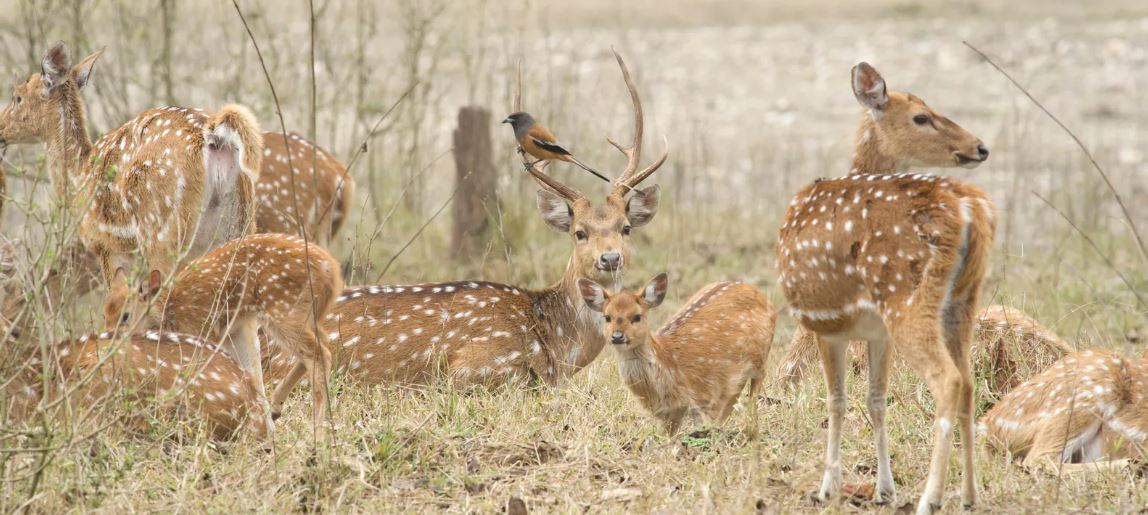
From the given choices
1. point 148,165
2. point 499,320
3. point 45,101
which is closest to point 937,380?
point 499,320

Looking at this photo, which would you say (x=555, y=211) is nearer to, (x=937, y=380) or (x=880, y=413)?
(x=880, y=413)

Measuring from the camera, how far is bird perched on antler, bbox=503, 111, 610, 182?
824 centimetres

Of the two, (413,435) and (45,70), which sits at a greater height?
(45,70)

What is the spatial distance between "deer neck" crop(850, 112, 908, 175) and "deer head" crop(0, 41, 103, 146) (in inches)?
162

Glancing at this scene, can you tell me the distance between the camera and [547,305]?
8297 millimetres

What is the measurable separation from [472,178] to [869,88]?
5.33 meters

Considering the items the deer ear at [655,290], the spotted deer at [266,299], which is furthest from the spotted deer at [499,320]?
the spotted deer at [266,299]

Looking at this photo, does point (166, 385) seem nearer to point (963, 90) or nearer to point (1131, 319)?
point (1131, 319)

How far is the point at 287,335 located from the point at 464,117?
5508 mm

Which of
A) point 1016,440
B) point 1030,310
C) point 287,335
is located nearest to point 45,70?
point 287,335

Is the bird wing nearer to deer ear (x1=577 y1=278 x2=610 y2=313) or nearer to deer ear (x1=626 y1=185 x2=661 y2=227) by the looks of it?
deer ear (x1=626 y1=185 x2=661 y2=227)

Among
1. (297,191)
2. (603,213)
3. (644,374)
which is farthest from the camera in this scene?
(297,191)

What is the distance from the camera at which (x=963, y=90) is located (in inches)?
769

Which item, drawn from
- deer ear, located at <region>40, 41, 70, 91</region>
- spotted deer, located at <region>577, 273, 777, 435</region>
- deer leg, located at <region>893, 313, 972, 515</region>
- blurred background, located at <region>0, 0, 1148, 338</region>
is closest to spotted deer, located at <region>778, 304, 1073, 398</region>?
blurred background, located at <region>0, 0, 1148, 338</region>
